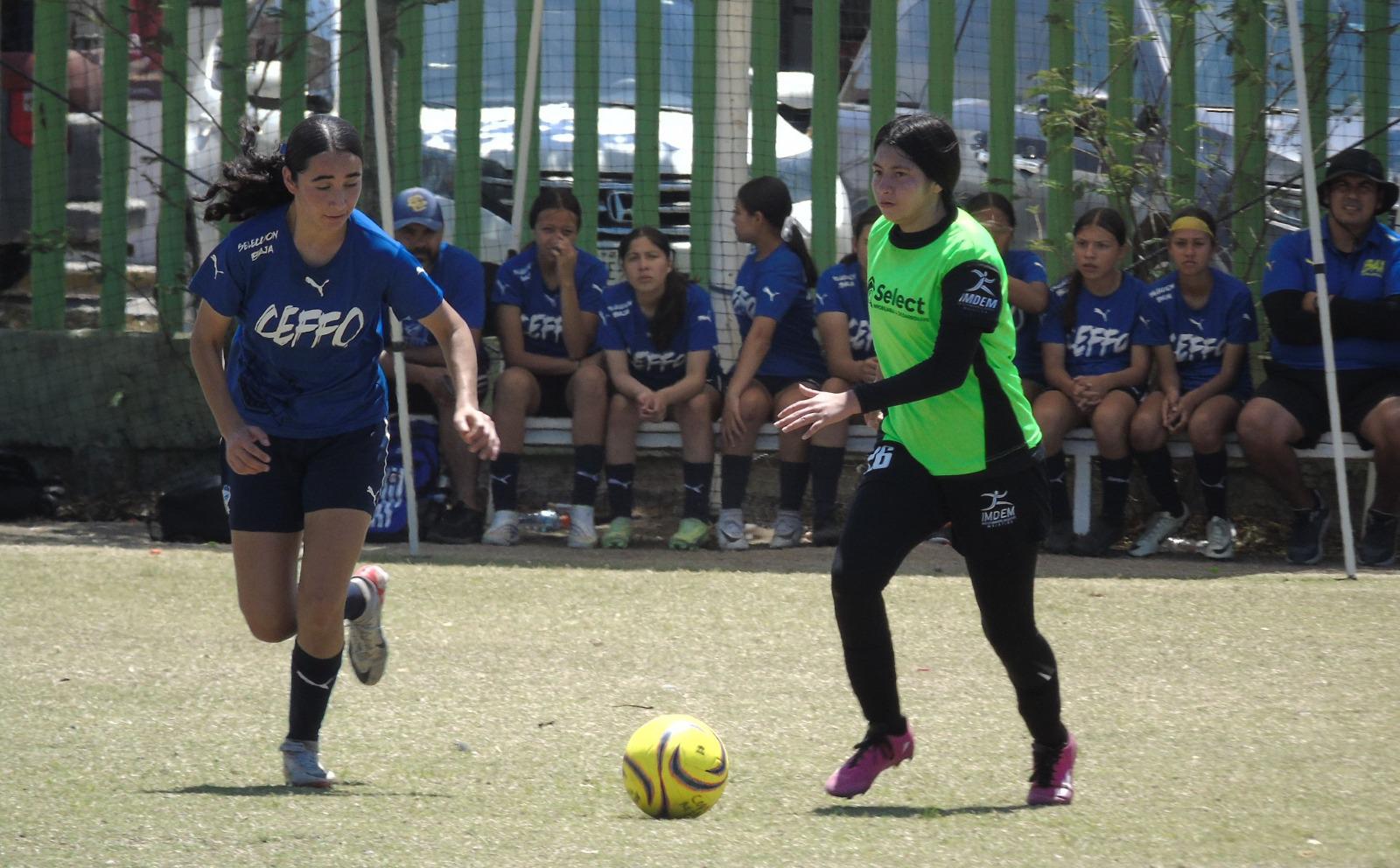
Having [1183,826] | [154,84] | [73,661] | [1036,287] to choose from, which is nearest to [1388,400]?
[1036,287]

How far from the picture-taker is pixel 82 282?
11.2 metres

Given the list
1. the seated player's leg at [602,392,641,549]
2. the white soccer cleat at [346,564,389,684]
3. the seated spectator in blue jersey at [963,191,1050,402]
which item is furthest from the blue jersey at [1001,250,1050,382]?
the white soccer cleat at [346,564,389,684]

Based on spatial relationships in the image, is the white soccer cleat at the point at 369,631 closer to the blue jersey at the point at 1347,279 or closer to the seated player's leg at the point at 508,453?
the seated player's leg at the point at 508,453

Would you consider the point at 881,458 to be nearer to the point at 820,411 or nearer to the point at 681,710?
the point at 820,411

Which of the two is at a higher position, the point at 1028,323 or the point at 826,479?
the point at 1028,323

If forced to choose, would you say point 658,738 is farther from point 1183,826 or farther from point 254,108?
point 254,108

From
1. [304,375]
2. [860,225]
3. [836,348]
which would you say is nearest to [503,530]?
[836,348]

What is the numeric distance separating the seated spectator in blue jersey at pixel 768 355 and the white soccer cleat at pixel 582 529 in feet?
2.19

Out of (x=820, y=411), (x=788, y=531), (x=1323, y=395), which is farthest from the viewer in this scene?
(x=788, y=531)

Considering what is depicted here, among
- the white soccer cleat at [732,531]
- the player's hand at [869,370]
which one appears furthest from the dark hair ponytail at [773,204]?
the white soccer cleat at [732,531]

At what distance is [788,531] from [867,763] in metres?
4.64

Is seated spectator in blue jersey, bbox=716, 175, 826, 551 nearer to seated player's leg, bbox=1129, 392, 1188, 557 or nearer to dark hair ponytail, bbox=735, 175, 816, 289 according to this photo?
dark hair ponytail, bbox=735, 175, 816, 289

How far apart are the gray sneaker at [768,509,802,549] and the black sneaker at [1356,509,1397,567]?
2.80 meters

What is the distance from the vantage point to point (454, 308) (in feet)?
31.0
